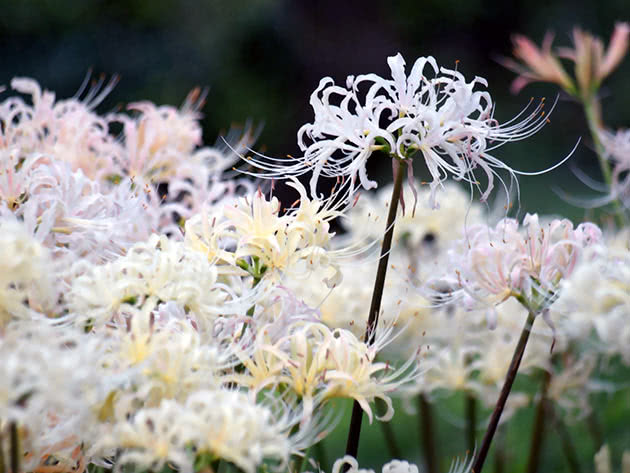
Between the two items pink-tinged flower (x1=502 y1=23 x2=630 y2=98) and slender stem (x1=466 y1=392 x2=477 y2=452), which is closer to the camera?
slender stem (x1=466 y1=392 x2=477 y2=452)

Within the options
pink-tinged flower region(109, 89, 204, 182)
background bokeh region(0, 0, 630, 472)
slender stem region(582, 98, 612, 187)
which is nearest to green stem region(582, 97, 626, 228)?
slender stem region(582, 98, 612, 187)

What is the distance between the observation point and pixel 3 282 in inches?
21.5

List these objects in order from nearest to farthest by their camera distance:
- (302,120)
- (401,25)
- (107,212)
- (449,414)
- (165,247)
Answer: (165,247)
(107,212)
(449,414)
(302,120)
(401,25)

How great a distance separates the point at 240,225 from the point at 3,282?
8.8 inches

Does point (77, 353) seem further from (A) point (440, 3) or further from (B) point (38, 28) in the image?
(A) point (440, 3)

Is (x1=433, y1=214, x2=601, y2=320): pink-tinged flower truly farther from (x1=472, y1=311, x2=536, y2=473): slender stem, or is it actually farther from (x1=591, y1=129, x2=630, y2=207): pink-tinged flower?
(x1=591, y1=129, x2=630, y2=207): pink-tinged flower

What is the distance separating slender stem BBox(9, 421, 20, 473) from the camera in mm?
520

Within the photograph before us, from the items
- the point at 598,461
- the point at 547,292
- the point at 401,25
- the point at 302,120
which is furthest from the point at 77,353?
the point at 401,25

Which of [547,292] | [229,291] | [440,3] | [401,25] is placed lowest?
[229,291]

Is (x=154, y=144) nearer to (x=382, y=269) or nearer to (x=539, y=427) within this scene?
(x=382, y=269)

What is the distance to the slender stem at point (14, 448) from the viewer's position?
1.71ft

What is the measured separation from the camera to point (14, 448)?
53 centimetres

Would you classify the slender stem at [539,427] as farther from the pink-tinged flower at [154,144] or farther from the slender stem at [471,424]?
the pink-tinged flower at [154,144]

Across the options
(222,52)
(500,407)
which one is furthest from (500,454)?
(222,52)
